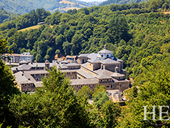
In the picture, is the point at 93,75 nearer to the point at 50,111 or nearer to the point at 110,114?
the point at 110,114

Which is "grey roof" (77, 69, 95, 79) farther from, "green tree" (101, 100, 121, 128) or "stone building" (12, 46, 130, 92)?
"green tree" (101, 100, 121, 128)

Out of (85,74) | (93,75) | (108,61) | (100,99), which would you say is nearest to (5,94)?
(100,99)

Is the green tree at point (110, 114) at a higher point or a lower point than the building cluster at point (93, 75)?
lower

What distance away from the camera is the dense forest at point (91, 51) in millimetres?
13328

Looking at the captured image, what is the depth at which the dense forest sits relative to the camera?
13328 millimetres

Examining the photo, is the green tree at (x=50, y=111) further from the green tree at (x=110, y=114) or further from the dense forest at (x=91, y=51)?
the green tree at (x=110, y=114)

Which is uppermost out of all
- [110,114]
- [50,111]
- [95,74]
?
[50,111]

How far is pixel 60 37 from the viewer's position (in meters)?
79.5

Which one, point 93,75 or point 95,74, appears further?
point 95,74

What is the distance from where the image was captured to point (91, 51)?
227 ft

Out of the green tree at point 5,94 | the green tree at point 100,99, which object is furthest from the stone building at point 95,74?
the green tree at point 5,94

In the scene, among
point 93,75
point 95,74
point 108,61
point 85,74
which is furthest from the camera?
point 85,74

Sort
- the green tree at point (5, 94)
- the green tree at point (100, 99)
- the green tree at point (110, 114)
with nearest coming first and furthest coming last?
the green tree at point (5, 94) → the green tree at point (110, 114) → the green tree at point (100, 99)

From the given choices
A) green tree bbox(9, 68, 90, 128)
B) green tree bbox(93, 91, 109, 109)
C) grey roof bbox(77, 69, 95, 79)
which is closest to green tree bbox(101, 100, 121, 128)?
green tree bbox(93, 91, 109, 109)
